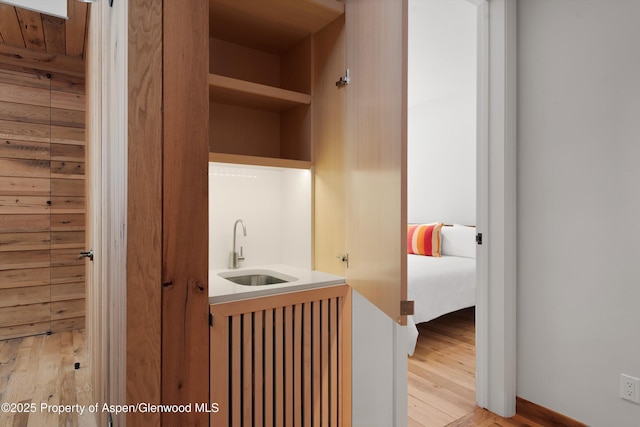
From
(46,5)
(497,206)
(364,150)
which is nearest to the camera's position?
(364,150)

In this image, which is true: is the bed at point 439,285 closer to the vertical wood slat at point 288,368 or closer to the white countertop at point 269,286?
the white countertop at point 269,286

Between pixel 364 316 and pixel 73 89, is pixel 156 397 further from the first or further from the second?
pixel 73 89

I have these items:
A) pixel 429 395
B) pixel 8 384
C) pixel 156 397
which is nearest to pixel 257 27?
pixel 156 397

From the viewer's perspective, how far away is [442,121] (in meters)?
4.88

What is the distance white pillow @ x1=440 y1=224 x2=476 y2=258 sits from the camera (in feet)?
13.1

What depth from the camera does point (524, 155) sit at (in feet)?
6.43

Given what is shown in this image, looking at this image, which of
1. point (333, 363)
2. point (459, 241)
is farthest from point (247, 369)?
point (459, 241)

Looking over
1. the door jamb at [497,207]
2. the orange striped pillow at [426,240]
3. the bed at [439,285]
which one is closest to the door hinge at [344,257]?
the door jamb at [497,207]

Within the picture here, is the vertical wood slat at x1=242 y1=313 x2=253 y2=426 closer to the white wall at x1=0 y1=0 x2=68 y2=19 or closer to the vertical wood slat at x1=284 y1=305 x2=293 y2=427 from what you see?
the vertical wood slat at x1=284 y1=305 x2=293 y2=427

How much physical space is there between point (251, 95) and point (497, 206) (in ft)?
4.66

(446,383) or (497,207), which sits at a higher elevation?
(497,207)

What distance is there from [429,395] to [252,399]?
132 cm

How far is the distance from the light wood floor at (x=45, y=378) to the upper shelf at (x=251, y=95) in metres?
1.86

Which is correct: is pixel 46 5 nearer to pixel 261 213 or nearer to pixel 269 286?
pixel 261 213
